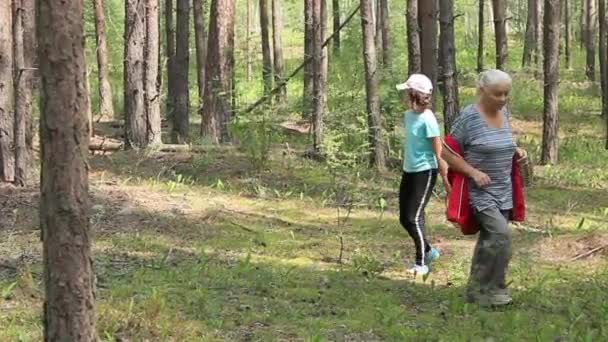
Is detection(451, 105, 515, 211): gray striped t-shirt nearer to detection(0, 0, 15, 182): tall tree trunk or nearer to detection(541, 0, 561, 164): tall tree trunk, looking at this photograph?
detection(0, 0, 15, 182): tall tree trunk

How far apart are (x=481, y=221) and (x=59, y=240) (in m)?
3.59

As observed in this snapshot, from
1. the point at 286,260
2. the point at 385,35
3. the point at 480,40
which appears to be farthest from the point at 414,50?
the point at 480,40

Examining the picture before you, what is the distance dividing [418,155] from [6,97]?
246 inches

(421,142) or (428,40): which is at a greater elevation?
(428,40)

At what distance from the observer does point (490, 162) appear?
6602 mm

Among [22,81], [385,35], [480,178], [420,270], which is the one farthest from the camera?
[385,35]

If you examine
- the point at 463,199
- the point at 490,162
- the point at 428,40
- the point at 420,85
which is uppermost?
the point at 428,40

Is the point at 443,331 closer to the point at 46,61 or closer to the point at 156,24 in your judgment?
the point at 46,61

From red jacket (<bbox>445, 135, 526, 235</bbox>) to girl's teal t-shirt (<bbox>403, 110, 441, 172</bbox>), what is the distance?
95cm

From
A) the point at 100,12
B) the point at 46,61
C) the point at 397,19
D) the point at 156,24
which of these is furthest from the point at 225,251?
the point at 397,19

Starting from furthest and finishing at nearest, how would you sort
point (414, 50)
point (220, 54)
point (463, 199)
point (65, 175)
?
1. point (220, 54)
2. point (414, 50)
3. point (463, 199)
4. point (65, 175)

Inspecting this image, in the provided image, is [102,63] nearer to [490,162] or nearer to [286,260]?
[286,260]

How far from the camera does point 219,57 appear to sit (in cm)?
1623

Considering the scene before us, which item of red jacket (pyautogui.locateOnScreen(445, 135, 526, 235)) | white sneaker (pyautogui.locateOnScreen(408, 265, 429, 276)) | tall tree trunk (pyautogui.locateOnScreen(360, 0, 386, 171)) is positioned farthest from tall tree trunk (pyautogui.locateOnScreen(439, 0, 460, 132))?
red jacket (pyautogui.locateOnScreen(445, 135, 526, 235))
